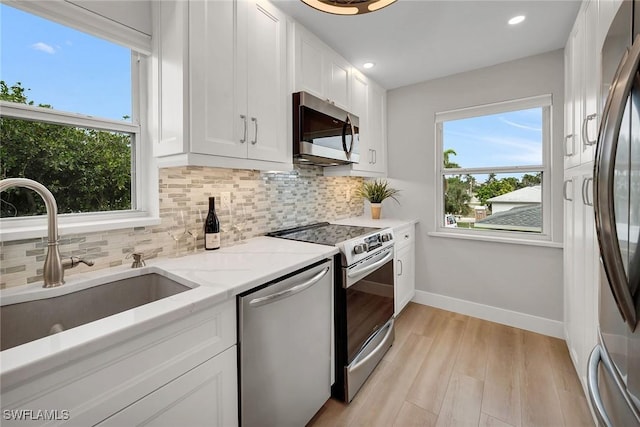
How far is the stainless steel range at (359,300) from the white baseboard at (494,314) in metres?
0.98

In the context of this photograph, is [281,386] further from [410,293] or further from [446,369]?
[410,293]

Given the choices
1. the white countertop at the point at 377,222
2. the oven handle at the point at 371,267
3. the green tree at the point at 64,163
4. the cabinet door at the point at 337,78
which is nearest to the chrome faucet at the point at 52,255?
the green tree at the point at 64,163

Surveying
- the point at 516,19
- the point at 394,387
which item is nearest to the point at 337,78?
the point at 516,19

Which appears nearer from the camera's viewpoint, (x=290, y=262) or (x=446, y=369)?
(x=290, y=262)

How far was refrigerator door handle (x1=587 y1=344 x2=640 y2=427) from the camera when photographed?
26.2 inches

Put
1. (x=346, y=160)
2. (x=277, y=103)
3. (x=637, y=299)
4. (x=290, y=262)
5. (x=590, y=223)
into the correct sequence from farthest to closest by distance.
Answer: (x=346, y=160) < (x=277, y=103) < (x=590, y=223) < (x=290, y=262) < (x=637, y=299)

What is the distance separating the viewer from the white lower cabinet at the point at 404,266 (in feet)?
8.34

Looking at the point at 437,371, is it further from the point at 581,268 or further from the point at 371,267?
the point at 581,268

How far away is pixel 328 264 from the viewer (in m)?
1.54

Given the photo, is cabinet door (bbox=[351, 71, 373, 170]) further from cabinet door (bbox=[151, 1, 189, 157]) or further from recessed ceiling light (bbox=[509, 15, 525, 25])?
cabinet door (bbox=[151, 1, 189, 157])

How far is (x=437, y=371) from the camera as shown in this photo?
1.92 meters

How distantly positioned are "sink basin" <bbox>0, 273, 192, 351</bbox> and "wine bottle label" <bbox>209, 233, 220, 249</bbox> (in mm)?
371

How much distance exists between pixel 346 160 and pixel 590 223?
1534mm

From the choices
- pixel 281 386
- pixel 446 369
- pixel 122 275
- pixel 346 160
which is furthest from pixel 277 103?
pixel 446 369
